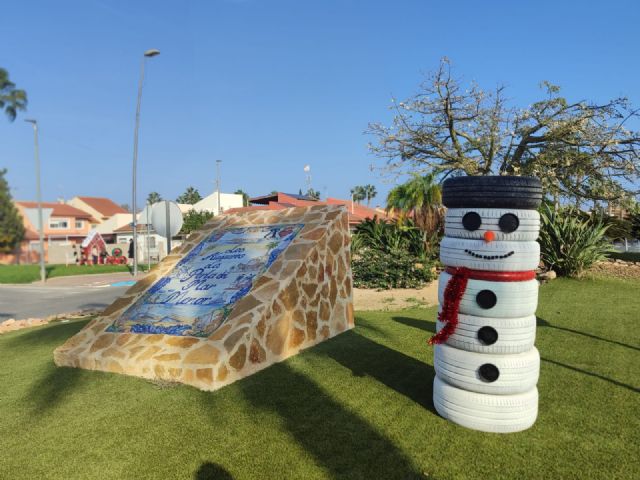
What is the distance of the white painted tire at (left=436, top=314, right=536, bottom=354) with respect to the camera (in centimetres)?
355

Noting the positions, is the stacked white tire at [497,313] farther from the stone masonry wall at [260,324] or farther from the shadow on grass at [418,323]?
the shadow on grass at [418,323]

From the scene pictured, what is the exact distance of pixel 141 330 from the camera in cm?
583

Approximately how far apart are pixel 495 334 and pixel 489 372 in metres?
0.31

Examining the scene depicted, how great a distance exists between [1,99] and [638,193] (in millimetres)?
50952

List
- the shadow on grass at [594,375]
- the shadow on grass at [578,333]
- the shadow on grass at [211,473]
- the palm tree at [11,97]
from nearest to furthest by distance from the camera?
1. the shadow on grass at [211,473]
2. the shadow on grass at [594,375]
3. the shadow on grass at [578,333]
4. the palm tree at [11,97]

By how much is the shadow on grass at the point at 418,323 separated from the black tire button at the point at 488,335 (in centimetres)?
378

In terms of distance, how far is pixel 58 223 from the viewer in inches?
1977

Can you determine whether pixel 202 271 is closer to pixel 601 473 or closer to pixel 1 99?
pixel 601 473

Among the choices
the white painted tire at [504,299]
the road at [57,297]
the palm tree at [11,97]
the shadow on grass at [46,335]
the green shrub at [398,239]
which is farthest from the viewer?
the palm tree at [11,97]

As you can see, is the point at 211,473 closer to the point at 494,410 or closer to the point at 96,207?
the point at 494,410

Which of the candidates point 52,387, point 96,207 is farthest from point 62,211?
point 52,387

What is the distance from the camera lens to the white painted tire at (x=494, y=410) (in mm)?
3566

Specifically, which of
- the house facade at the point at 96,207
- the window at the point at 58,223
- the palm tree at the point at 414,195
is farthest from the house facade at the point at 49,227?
the palm tree at the point at 414,195

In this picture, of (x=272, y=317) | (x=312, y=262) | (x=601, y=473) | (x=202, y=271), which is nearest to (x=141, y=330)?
(x=202, y=271)
